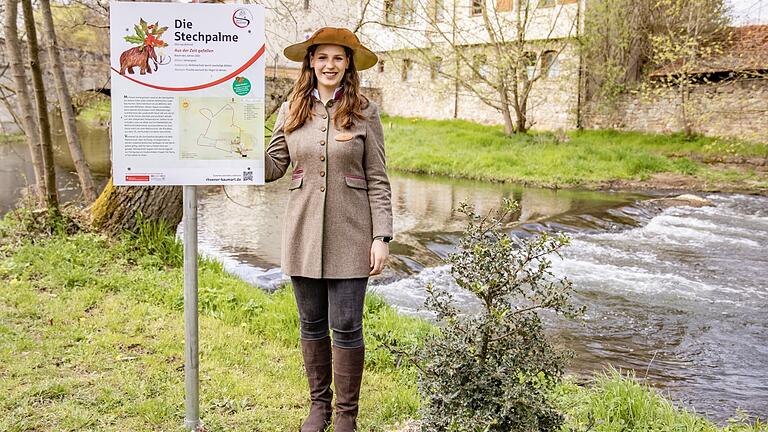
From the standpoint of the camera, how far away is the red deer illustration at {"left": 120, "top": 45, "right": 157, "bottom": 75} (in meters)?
2.83

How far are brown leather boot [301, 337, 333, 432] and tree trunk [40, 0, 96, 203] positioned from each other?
515cm

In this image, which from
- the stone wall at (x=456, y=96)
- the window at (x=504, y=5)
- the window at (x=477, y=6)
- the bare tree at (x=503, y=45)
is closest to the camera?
the window at (x=477, y=6)

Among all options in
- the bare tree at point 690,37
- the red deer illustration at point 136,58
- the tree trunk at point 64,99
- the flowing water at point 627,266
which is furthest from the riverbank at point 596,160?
the red deer illustration at point 136,58

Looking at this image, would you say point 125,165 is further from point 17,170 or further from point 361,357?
point 17,170

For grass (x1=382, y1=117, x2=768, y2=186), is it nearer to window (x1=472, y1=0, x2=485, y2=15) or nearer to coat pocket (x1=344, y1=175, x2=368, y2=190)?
window (x1=472, y1=0, x2=485, y2=15)

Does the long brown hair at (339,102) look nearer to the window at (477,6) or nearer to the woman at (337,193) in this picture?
the woman at (337,193)

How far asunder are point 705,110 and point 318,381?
1936 centimetres

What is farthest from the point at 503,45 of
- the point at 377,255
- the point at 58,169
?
the point at 377,255

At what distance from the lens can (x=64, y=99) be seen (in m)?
7.32

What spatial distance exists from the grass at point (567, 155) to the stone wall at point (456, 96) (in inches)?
60.9

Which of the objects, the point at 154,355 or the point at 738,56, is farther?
the point at 738,56

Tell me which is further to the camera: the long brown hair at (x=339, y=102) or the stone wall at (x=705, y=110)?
the stone wall at (x=705, y=110)

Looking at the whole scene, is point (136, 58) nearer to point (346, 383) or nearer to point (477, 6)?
point (346, 383)

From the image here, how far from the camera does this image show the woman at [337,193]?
10.3ft
